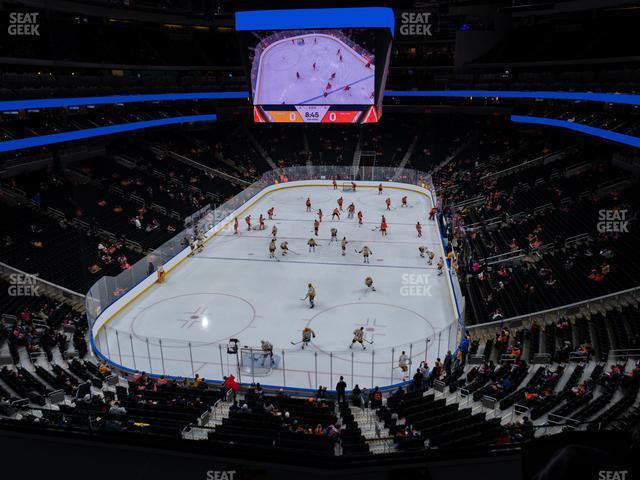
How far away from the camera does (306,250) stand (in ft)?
82.6

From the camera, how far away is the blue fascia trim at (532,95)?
2269cm

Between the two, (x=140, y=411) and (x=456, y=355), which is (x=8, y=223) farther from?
(x=456, y=355)

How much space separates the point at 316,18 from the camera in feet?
84.1

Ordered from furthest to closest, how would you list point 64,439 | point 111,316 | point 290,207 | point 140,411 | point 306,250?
point 290,207 → point 306,250 → point 111,316 → point 140,411 → point 64,439

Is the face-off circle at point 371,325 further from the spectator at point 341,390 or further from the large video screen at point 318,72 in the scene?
the large video screen at point 318,72

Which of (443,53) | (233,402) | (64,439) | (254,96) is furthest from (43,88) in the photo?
(443,53)

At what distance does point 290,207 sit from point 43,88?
A: 1549cm

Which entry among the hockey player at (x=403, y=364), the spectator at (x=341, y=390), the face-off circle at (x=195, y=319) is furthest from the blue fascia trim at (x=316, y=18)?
the spectator at (x=341, y=390)

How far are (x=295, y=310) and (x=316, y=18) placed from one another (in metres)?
15.5

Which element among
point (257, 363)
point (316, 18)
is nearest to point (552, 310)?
point (257, 363)

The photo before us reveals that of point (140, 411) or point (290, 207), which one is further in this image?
point (290, 207)

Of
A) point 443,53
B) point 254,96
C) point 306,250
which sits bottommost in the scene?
point 306,250

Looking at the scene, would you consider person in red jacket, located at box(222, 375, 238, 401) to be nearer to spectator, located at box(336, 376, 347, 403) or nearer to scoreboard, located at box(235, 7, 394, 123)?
spectator, located at box(336, 376, 347, 403)

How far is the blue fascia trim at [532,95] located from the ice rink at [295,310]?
1034 centimetres
